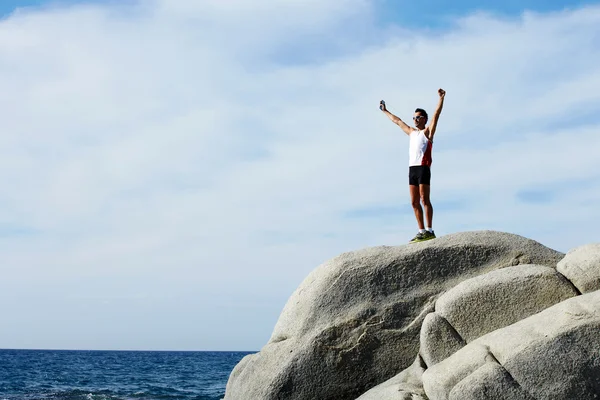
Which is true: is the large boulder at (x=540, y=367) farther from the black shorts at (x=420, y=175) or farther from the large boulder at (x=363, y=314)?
the black shorts at (x=420, y=175)

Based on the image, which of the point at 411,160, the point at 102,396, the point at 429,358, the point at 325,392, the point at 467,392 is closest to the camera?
the point at 467,392

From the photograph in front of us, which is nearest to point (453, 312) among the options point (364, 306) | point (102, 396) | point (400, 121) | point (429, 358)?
point (429, 358)

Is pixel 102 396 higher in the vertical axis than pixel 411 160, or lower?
lower

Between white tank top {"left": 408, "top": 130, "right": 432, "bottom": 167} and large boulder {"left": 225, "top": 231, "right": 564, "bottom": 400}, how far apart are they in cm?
212

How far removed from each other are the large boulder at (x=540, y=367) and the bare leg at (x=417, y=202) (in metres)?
4.73

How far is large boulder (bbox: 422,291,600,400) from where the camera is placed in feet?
32.4

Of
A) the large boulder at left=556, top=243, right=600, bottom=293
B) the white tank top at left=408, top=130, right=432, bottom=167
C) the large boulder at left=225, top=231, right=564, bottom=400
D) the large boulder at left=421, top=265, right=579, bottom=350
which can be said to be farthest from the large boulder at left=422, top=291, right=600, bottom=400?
the white tank top at left=408, top=130, right=432, bottom=167

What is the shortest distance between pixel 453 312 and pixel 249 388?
3402 millimetres

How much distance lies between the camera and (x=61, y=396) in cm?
3306

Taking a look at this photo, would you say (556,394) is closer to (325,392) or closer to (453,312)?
(453,312)

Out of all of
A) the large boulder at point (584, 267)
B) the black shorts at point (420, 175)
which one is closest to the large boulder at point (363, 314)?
the large boulder at point (584, 267)

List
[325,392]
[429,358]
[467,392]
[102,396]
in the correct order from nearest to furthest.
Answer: [467,392], [429,358], [325,392], [102,396]

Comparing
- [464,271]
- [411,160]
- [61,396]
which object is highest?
[411,160]

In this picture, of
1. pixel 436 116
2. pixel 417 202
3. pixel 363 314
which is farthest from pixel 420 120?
pixel 363 314
